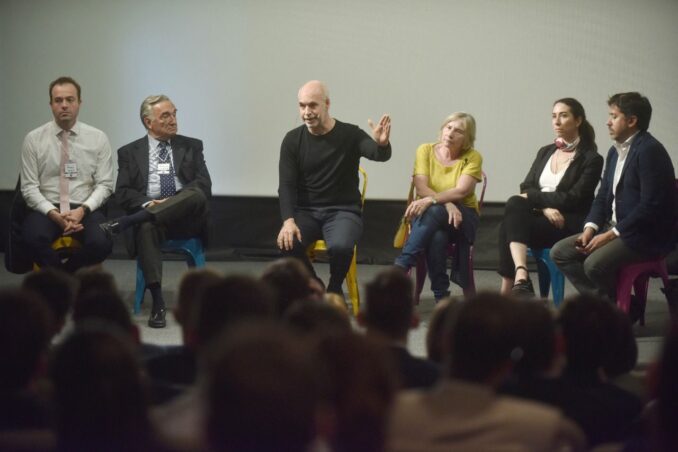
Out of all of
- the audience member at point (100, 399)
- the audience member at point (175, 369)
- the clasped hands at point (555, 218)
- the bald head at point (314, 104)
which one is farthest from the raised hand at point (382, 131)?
the audience member at point (100, 399)

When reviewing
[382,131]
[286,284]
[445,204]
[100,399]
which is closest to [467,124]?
[445,204]

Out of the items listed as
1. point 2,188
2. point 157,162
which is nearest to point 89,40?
point 2,188

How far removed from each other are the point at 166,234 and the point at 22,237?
0.69 meters

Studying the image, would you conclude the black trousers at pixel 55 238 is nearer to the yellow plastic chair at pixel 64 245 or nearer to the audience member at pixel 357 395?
the yellow plastic chair at pixel 64 245

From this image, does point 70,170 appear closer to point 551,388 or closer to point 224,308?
point 224,308

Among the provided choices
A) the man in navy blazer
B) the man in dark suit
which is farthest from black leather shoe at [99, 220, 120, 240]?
the man in navy blazer

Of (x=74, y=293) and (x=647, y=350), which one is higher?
(x=74, y=293)

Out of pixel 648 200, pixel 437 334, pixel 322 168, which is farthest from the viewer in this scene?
pixel 322 168

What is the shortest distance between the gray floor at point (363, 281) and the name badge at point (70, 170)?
0.74 metres

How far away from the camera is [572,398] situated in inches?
73.3

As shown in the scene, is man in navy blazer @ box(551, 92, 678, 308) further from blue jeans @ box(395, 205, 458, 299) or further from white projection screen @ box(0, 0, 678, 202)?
white projection screen @ box(0, 0, 678, 202)

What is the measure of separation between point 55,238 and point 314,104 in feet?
4.67

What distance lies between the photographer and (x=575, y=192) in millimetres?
4453

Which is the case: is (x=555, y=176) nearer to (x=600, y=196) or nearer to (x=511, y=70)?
(x=600, y=196)
